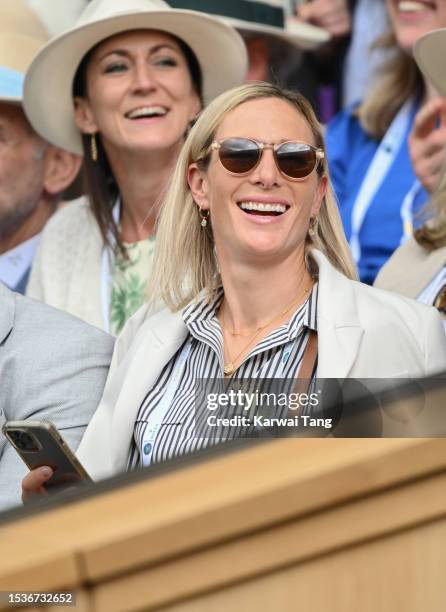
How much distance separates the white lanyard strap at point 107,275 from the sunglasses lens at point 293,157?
132 centimetres

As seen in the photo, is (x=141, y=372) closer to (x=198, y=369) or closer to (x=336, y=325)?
(x=198, y=369)

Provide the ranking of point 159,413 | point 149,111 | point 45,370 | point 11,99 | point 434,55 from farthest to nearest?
point 11,99
point 149,111
point 434,55
point 45,370
point 159,413

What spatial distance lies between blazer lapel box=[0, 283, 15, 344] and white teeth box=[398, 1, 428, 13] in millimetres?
1817

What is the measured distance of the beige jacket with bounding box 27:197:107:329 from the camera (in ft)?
13.7

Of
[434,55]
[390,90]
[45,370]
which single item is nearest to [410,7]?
[390,90]

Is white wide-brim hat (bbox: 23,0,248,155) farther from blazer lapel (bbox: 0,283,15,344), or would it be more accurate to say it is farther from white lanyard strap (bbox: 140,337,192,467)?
white lanyard strap (bbox: 140,337,192,467)

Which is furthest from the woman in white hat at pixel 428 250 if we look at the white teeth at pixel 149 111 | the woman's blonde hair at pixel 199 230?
the white teeth at pixel 149 111

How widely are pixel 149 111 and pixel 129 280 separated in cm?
51

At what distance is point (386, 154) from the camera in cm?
445

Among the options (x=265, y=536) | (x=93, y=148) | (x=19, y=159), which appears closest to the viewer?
(x=265, y=536)

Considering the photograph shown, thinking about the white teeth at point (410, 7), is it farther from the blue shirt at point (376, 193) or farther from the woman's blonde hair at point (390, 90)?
the blue shirt at point (376, 193)

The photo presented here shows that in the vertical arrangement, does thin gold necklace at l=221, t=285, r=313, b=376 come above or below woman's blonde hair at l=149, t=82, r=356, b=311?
below

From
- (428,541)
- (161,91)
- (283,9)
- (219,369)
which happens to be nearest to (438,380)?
(428,541)

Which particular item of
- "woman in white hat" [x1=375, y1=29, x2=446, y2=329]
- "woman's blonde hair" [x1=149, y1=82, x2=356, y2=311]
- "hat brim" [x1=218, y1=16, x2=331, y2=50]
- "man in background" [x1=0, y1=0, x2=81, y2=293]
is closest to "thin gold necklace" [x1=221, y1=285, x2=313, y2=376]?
"woman's blonde hair" [x1=149, y1=82, x2=356, y2=311]
